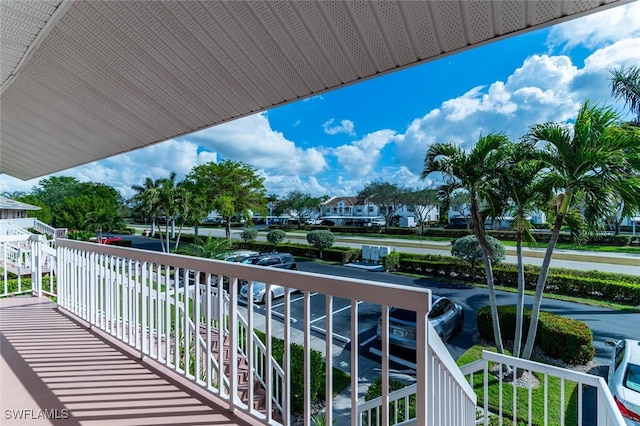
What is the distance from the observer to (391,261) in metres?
5.83

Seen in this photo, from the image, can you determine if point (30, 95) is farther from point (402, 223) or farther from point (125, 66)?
point (402, 223)

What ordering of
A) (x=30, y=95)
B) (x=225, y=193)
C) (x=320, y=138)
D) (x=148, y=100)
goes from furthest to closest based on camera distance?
(x=320, y=138), (x=225, y=193), (x=30, y=95), (x=148, y=100)

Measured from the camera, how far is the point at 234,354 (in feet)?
3.75

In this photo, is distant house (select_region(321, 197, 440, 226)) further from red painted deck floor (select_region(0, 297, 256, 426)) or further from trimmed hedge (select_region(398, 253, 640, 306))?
red painted deck floor (select_region(0, 297, 256, 426))

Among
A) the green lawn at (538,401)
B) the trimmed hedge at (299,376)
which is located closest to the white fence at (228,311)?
the trimmed hedge at (299,376)

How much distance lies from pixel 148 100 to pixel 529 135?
14.5ft

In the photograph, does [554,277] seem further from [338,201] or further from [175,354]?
[338,201]

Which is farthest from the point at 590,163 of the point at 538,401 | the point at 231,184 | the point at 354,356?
the point at 231,184

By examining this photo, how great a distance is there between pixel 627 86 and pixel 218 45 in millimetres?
6191

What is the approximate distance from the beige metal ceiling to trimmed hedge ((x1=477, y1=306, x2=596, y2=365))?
4353 mm

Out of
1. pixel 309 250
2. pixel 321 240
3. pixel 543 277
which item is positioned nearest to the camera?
pixel 543 277

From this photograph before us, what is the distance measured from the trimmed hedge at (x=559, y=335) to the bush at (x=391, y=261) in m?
1.68

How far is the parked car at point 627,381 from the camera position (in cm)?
234

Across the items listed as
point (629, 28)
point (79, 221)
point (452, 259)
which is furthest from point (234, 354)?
point (79, 221)
